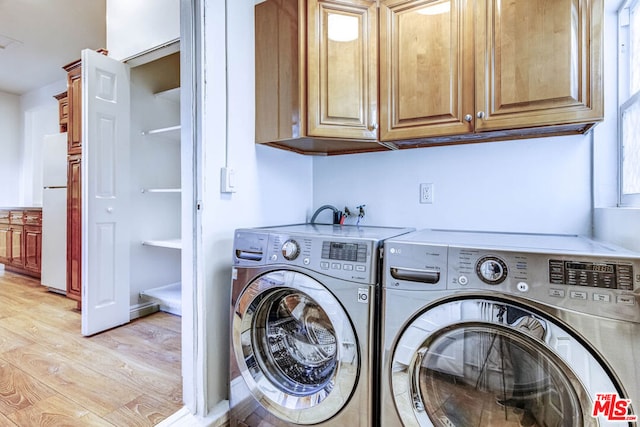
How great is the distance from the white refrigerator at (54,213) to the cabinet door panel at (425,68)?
331cm

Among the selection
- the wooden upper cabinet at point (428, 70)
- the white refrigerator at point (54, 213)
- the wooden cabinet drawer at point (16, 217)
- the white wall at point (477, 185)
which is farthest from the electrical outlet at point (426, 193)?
the wooden cabinet drawer at point (16, 217)

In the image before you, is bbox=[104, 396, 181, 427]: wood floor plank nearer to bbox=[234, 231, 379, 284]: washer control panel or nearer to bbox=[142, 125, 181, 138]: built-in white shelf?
bbox=[234, 231, 379, 284]: washer control panel

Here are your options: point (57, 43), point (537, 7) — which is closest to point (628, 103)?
point (537, 7)

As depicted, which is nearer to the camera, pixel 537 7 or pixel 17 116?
pixel 537 7

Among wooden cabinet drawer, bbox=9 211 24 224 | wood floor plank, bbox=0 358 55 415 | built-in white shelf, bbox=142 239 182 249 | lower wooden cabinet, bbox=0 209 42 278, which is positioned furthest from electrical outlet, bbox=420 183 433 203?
wooden cabinet drawer, bbox=9 211 24 224

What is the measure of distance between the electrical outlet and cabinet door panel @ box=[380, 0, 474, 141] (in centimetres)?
39

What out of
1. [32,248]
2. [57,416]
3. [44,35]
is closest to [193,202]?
[57,416]

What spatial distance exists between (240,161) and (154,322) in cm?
186

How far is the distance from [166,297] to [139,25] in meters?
2.08

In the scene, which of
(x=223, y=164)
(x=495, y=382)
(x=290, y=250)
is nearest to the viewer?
(x=495, y=382)

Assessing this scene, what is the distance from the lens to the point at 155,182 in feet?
9.45

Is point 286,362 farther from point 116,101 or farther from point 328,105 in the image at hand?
point 116,101

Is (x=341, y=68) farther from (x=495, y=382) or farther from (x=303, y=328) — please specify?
(x=495, y=382)

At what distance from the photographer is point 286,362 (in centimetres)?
142
